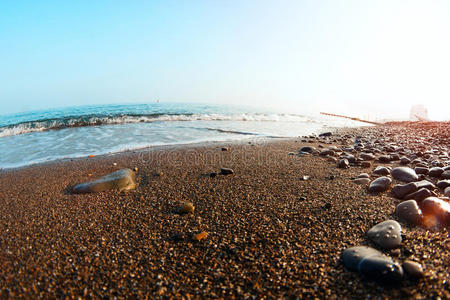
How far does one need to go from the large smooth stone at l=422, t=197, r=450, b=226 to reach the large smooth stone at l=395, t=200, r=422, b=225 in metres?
0.12

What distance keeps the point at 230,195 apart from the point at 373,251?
2016 millimetres

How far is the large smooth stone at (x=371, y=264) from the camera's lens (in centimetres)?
164

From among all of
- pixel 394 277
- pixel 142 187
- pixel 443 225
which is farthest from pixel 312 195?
pixel 142 187

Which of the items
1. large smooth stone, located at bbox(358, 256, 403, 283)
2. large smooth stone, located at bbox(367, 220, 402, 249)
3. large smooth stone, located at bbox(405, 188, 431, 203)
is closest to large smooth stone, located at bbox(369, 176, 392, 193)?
large smooth stone, located at bbox(405, 188, 431, 203)

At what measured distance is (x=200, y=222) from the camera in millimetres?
2695

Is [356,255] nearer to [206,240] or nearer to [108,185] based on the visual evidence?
[206,240]

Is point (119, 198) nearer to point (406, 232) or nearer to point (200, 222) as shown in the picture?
point (200, 222)

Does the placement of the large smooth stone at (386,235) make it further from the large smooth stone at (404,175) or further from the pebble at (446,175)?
the pebble at (446,175)

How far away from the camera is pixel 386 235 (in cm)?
213

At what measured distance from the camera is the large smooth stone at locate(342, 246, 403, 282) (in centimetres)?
164

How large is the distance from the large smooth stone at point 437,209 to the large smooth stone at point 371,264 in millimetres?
1163

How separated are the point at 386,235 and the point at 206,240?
74.0 inches

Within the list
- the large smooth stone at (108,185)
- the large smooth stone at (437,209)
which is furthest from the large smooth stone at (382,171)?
the large smooth stone at (108,185)

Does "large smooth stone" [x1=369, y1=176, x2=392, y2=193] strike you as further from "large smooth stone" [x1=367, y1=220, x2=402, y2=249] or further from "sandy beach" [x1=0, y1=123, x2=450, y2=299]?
"large smooth stone" [x1=367, y1=220, x2=402, y2=249]
